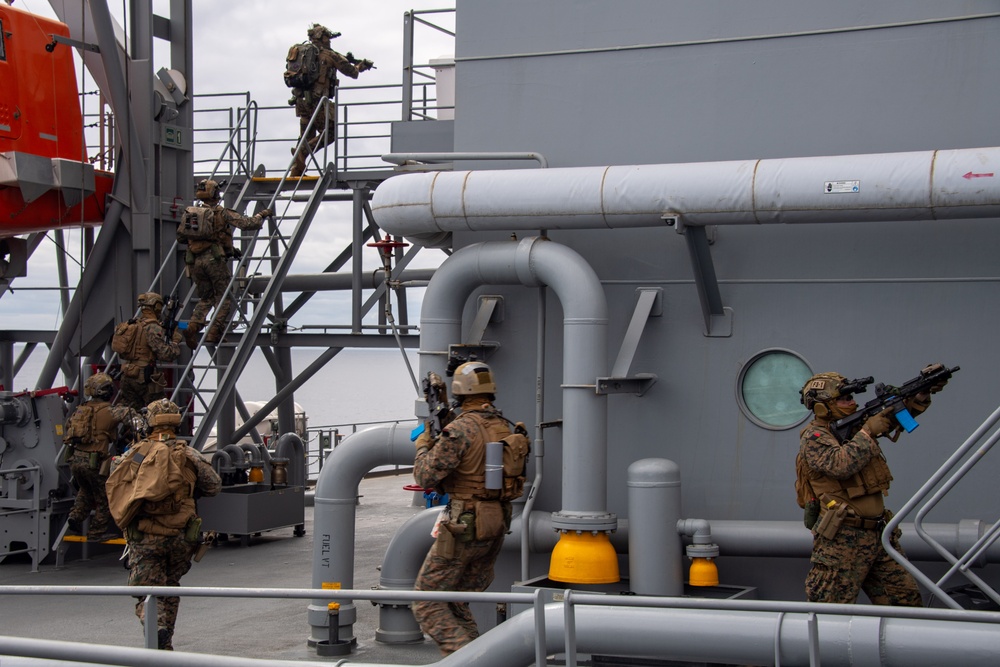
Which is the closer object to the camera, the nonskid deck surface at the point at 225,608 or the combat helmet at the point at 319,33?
the nonskid deck surface at the point at 225,608

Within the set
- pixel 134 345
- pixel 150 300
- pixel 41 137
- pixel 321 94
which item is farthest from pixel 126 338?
pixel 321 94

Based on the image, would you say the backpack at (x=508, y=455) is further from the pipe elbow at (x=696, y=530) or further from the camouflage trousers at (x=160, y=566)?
the camouflage trousers at (x=160, y=566)

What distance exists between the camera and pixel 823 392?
716 centimetres

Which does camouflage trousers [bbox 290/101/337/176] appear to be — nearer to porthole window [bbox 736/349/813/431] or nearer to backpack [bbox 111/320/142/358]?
backpack [bbox 111/320/142/358]

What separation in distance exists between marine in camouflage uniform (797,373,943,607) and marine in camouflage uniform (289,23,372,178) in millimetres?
9684

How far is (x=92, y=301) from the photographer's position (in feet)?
48.2

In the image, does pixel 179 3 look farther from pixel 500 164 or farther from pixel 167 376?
pixel 500 164

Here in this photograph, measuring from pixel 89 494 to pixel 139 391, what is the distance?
4.45 ft

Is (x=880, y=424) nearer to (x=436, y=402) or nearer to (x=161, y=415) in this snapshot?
(x=436, y=402)

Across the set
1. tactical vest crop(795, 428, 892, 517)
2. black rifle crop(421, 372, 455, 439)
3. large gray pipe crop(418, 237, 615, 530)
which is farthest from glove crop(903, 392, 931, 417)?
black rifle crop(421, 372, 455, 439)

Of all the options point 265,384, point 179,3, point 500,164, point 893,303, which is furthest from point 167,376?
point 265,384

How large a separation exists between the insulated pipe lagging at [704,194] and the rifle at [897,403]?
1.14 m

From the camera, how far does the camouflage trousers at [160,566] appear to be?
791 centimetres

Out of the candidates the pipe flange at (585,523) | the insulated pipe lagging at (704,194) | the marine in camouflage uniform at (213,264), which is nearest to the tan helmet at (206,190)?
the marine in camouflage uniform at (213,264)
